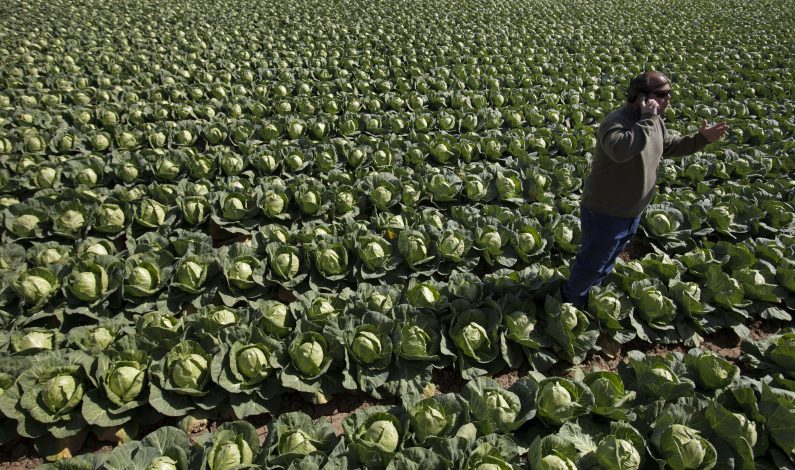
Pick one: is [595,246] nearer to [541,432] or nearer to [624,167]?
[624,167]

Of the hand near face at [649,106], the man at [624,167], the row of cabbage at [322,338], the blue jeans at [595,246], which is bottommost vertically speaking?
the row of cabbage at [322,338]

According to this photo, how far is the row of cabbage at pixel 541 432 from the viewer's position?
9.27 ft

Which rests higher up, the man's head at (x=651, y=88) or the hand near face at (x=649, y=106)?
the man's head at (x=651, y=88)

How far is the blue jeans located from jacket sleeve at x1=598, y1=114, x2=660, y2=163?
657 millimetres

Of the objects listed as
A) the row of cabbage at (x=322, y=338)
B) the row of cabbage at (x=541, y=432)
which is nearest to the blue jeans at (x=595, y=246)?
the row of cabbage at (x=322, y=338)

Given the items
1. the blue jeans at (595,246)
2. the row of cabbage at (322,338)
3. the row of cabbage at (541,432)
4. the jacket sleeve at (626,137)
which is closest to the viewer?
the row of cabbage at (541,432)

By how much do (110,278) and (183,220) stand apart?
1442 mm

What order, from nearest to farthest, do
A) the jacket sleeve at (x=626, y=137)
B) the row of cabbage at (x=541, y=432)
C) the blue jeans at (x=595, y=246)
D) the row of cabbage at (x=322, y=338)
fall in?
the row of cabbage at (x=541, y=432), the jacket sleeve at (x=626, y=137), the row of cabbage at (x=322, y=338), the blue jeans at (x=595, y=246)

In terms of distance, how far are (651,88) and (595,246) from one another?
4.60ft

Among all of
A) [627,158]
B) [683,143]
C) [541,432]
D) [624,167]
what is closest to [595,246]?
[624,167]

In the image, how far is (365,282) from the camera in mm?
4805

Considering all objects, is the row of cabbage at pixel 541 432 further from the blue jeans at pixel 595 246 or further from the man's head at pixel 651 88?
the man's head at pixel 651 88

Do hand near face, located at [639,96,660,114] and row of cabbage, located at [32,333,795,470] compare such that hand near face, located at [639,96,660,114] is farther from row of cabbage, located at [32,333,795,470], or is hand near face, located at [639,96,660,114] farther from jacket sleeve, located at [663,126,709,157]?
row of cabbage, located at [32,333,795,470]

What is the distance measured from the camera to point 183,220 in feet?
18.3
